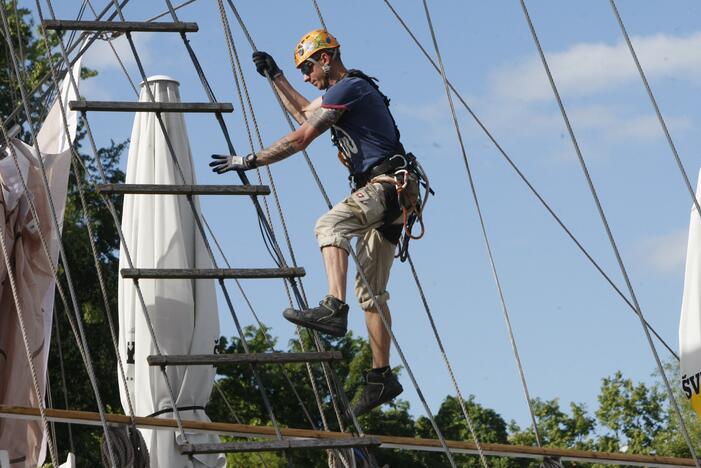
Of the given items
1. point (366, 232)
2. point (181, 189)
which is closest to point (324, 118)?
point (366, 232)

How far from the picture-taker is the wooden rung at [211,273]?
18.0 ft

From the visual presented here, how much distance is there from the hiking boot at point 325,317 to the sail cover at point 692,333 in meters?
1.60

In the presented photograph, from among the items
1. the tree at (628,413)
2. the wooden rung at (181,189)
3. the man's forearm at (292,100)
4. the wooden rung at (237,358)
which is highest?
the tree at (628,413)

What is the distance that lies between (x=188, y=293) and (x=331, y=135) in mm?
2208

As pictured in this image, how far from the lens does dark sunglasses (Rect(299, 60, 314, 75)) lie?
6.11 m

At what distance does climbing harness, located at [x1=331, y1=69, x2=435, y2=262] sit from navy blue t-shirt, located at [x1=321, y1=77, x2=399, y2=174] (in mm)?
26

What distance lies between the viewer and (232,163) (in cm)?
593

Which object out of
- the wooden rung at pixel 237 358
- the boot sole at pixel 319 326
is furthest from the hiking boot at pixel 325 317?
the wooden rung at pixel 237 358

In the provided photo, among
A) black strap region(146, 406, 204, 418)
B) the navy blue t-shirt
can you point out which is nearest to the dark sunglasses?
the navy blue t-shirt

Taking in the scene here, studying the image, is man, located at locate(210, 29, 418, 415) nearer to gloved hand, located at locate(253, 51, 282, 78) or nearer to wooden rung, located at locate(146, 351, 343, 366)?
wooden rung, located at locate(146, 351, 343, 366)

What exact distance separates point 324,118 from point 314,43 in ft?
1.08

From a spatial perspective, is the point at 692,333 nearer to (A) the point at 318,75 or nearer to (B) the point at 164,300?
(A) the point at 318,75

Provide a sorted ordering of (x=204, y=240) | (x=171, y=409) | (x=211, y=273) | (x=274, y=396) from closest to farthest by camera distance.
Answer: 1. (x=211, y=273)
2. (x=204, y=240)
3. (x=171, y=409)
4. (x=274, y=396)

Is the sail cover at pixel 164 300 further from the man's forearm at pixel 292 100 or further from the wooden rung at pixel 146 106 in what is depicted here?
the wooden rung at pixel 146 106
